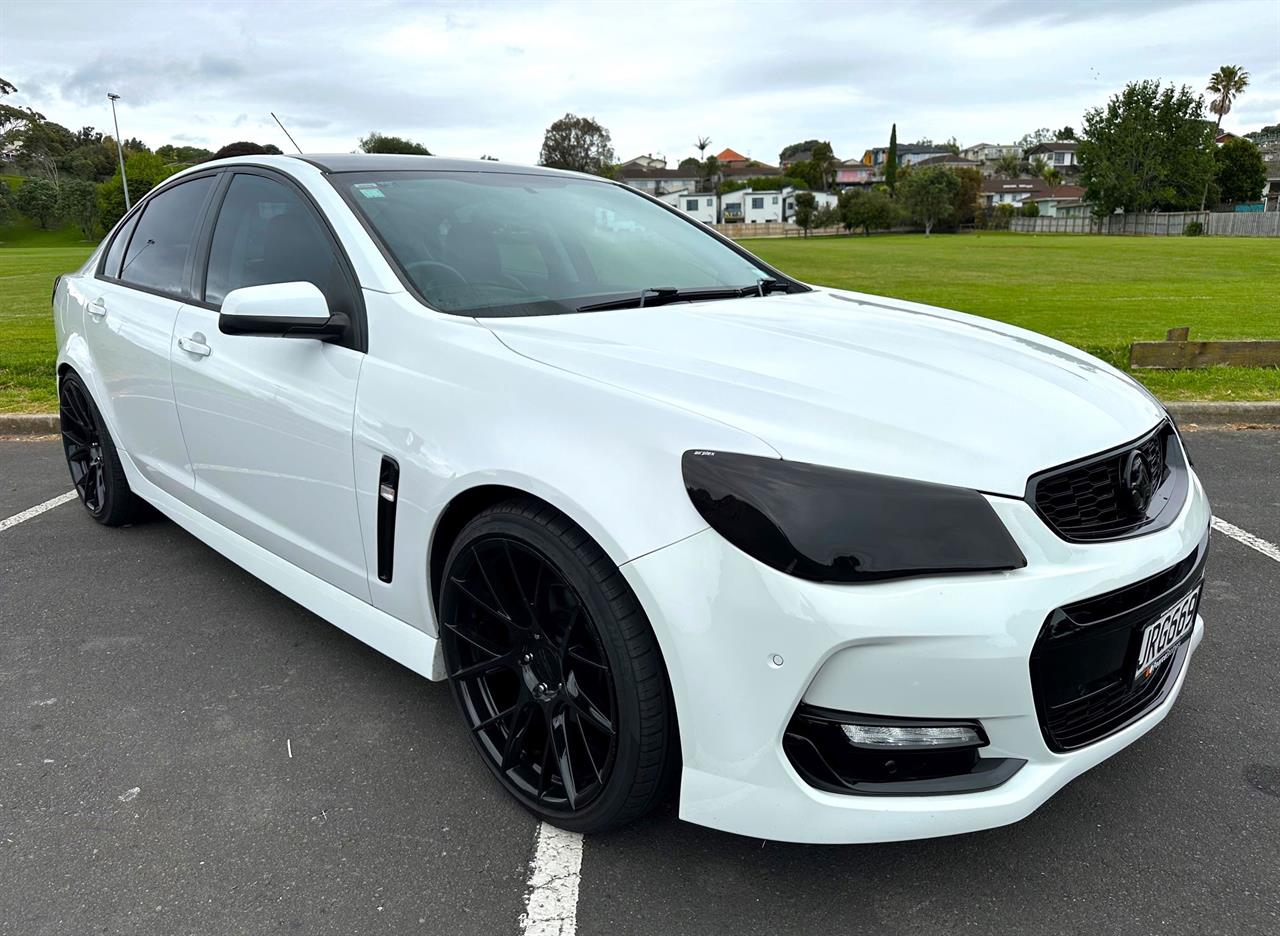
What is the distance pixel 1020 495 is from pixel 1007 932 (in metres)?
0.91

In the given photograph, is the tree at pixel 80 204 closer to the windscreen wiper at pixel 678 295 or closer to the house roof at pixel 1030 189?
the windscreen wiper at pixel 678 295

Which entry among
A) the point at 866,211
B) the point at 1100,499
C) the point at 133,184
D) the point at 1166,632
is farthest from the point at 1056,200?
the point at 1100,499

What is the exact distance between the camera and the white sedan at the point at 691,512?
1.73 meters

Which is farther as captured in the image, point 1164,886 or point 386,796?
point 386,796

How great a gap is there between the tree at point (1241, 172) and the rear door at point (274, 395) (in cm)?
9989

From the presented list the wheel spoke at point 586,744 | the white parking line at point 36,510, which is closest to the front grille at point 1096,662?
the wheel spoke at point 586,744

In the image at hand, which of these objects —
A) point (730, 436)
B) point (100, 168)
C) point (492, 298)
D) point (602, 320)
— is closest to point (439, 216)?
point (492, 298)

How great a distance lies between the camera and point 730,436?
71.8 inches

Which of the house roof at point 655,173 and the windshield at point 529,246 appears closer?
the windshield at point 529,246

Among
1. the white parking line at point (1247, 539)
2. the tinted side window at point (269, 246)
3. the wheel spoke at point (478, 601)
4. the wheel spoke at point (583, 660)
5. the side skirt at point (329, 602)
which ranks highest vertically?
the tinted side window at point (269, 246)

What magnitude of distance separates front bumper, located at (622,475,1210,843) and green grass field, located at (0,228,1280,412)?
19.0 feet

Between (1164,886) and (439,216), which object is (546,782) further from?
(439,216)

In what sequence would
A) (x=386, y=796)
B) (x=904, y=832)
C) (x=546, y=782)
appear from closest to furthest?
(x=904, y=832), (x=546, y=782), (x=386, y=796)

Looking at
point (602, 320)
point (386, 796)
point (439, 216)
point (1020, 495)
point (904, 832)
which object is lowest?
point (386, 796)
